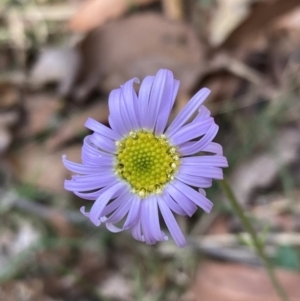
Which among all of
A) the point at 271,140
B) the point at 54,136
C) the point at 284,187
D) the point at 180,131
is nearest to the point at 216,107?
the point at 271,140

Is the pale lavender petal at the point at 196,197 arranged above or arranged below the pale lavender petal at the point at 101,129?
below

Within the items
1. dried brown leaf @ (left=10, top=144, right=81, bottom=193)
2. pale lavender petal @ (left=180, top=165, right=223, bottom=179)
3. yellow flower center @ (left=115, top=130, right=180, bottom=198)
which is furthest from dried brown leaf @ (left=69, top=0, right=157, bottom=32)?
pale lavender petal @ (left=180, top=165, right=223, bottom=179)

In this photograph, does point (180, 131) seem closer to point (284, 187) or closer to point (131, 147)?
point (131, 147)

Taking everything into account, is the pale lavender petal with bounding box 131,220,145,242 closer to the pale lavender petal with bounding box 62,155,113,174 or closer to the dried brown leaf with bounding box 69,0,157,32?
the pale lavender petal with bounding box 62,155,113,174

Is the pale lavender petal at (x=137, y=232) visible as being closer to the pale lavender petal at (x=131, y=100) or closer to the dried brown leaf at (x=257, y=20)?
the pale lavender petal at (x=131, y=100)

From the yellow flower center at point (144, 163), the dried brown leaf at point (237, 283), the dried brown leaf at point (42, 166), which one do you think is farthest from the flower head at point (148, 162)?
the dried brown leaf at point (42, 166)

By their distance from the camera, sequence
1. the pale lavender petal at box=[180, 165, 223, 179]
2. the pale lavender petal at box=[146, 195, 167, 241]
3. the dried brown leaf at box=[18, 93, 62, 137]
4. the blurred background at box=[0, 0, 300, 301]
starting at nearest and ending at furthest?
1. the pale lavender petal at box=[180, 165, 223, 179]
2. the pale lavender petal at box=[146, 195, 167, 241]
3. the blurred background at box=[0, 0, 300, 301]
4. the dried brown leaf at box=[18, 93, 62, 137]

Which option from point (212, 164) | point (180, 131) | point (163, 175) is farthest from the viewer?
point (163, 175)
